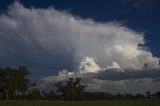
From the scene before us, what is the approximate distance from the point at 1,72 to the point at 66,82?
43137mm

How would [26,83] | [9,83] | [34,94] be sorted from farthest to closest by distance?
[34,94] → [26,83] → [9,83]

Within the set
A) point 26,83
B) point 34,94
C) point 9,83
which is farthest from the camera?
point 34,94

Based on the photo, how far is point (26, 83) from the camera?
15925 cm

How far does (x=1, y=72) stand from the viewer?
503 ft

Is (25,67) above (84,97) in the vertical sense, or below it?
above

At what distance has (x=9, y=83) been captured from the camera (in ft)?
485

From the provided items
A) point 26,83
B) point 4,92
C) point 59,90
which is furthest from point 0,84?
point 59,90

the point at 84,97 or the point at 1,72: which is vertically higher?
the point at 1,72

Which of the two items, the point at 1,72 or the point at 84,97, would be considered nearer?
the point at 1,72

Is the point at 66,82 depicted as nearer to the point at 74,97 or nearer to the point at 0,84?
the point at 74,97

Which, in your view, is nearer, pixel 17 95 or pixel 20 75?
pixel 20 75

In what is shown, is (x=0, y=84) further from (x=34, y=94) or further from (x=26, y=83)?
(x=34, y=94)

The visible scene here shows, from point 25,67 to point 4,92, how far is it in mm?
18020

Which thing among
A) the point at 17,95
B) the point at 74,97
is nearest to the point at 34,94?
the point at 17,95
